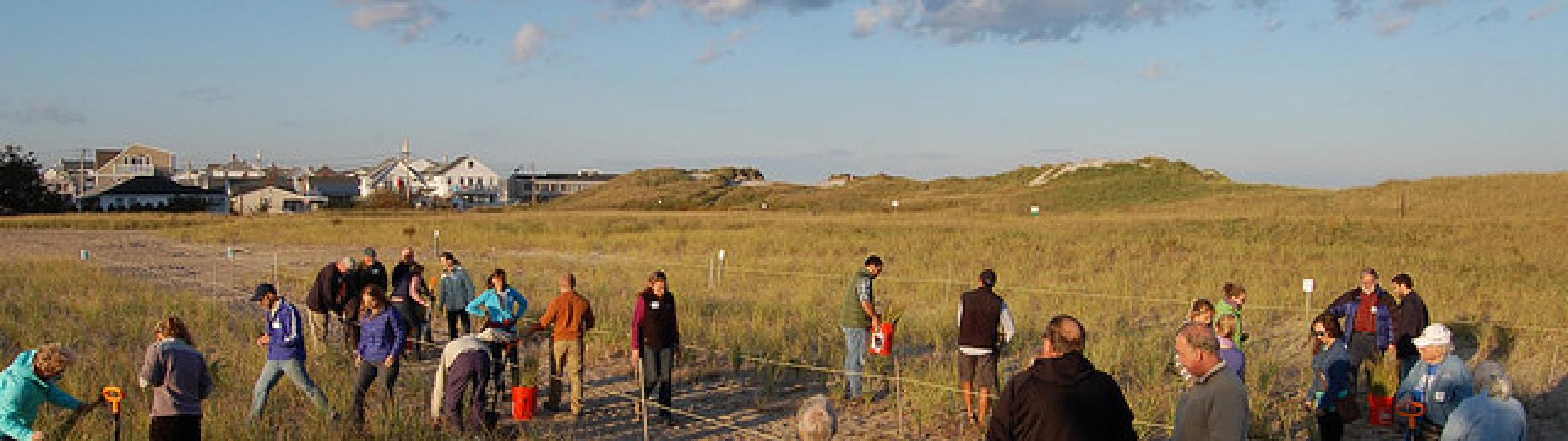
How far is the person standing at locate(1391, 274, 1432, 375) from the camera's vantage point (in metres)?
8.77

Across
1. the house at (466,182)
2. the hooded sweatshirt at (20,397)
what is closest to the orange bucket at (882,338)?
the hooded sweatshirt at (20,397)

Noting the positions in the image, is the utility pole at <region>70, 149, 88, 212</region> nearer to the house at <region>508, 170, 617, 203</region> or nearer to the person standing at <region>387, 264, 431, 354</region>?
the house at <region>508, 170, 617, 203</region>

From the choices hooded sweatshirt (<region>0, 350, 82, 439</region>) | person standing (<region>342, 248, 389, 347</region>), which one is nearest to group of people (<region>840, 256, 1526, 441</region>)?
hooded sweatshirt (<region>0, 350, 82, 439</region>)

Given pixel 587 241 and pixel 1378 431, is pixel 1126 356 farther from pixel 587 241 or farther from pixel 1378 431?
pixel 587 241

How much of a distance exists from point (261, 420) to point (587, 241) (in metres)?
23.4

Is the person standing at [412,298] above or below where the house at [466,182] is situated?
below

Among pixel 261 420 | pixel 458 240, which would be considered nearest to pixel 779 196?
pixel 458 240

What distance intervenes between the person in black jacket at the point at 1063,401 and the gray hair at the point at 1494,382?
2.24m

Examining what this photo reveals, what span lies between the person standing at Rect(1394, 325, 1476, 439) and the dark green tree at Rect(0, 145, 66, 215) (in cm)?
7365

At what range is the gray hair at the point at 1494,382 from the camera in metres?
5.12

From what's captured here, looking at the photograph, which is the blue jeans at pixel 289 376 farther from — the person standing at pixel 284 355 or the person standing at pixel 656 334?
the person standing at pixel 656 334

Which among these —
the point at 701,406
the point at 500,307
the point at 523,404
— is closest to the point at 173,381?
the point at 523,404

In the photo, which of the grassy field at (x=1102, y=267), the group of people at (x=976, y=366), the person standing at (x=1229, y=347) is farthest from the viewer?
the grassy field at (x=1102, y=267)

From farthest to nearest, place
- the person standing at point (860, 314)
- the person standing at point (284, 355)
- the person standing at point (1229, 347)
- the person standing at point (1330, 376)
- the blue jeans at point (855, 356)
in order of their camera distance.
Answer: the blue jeans at point (855, 356), the person standing at point (860, 314), the person standing at point (284, 355), the person standing at point (1330, 376), the person standing at point (1229, 347)
